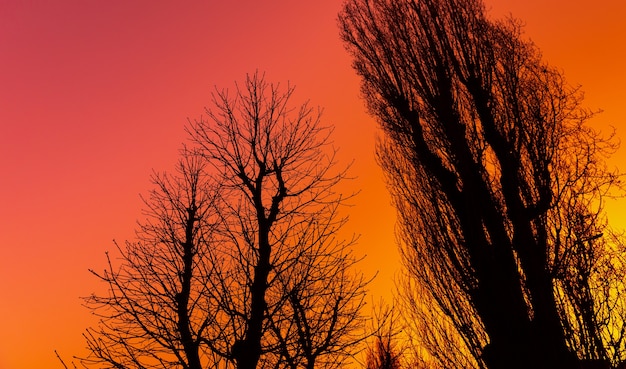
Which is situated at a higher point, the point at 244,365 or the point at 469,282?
the point at 469,282

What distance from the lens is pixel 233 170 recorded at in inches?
256

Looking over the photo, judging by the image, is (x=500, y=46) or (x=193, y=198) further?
(x=500, y=46)

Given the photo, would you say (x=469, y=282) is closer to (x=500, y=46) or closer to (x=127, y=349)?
(x=500, y=46)

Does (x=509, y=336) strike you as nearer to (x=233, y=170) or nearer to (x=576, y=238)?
(x=576, y=238)

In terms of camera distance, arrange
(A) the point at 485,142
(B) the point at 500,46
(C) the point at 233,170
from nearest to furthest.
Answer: (C) the point at 233,170
(A) the point at 485,142
(B) the point at 500,46

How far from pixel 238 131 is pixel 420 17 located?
6057mm

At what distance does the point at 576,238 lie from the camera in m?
7.59

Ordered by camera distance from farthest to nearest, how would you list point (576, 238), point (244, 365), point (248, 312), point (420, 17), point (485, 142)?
point (420, 17)
point (485, 142)
point (576, 238)
point (248, 312)
point (244, 365)

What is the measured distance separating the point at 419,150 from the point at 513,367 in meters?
4.34

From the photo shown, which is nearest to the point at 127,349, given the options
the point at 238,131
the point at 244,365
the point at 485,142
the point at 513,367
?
the point at 244,365

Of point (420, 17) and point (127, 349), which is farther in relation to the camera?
point (420, 17)

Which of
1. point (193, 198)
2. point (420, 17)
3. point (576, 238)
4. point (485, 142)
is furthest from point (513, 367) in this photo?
point (420, 17)

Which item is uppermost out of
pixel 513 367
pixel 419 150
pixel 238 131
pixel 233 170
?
pixel 419 150

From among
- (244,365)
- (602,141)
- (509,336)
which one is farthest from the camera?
(602,141)
